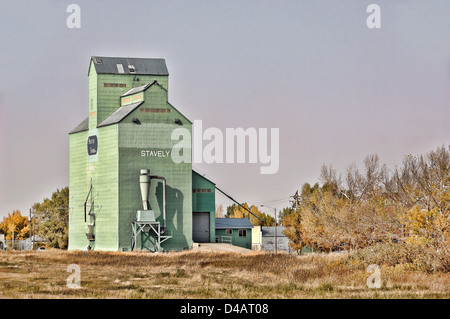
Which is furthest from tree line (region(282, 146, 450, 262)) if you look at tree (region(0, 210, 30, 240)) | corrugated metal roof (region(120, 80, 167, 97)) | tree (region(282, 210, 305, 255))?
tree (region(0, 210, 30, 240))

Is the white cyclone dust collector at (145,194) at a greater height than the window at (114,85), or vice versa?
the window at (114,85)

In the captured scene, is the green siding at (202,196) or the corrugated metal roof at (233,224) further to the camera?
the corrugated metal roof at (233,224)

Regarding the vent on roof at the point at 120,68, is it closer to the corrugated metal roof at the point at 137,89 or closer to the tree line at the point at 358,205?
the corrugated metal roof at the point at 137,89

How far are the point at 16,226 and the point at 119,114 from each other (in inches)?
3328

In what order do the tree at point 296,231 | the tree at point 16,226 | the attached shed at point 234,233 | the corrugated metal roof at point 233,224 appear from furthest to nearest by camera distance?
the tree at point 16,226
the tree at point 296,231
the corrugated metal roof at point 233,224
the attached shed at point 234,233

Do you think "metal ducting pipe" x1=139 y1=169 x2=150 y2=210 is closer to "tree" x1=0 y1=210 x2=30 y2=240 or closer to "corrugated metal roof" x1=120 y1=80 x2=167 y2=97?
"corrugated metal roof" x1=120 y1=80 x2=167 y2=97

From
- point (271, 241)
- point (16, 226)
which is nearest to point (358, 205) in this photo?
point (271, 241)

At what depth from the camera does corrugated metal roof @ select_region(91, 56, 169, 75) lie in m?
87.2

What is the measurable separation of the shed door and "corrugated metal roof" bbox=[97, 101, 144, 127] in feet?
46.2

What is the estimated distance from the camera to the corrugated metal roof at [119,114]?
80944mm

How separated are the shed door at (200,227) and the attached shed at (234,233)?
6.76 meters

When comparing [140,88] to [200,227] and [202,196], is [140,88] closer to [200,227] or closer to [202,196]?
[202,196]

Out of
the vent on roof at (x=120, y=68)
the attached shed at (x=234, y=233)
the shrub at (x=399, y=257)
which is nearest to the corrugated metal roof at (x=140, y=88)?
the vent on roof at (x=120, y=68)

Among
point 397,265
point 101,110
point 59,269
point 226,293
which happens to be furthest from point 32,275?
point 101,110
